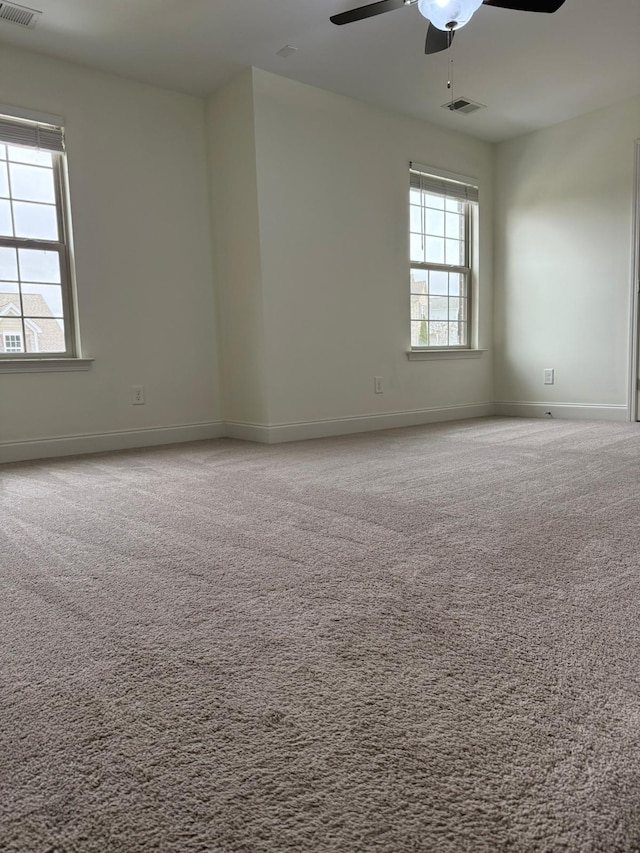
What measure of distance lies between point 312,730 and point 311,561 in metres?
0.72

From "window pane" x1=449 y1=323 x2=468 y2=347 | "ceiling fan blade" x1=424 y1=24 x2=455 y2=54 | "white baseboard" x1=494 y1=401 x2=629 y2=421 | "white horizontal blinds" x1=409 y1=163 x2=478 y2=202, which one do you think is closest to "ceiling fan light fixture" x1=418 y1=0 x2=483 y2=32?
"ceiling fan blade" x1=424 y1=24 x2=455 y2=54

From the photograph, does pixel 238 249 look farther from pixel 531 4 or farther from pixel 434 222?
pixel 531 4

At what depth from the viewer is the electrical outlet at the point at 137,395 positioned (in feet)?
12.5

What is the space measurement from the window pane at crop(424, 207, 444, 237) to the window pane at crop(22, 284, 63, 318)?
3.01 meters

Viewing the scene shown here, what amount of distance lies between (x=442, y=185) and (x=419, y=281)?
0.87 metres

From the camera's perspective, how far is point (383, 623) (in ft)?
3.89

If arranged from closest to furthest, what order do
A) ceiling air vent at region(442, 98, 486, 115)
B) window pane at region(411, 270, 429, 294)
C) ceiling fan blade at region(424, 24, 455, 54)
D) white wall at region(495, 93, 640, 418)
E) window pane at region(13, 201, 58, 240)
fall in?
ceiling fan blade at region(424, 24, 455, 54), window pane at region(13, 201, 58, 240), ceiling air vent at region(442, 98, 486, 115), white wall at region(495, 93, 640, 418), window pane at region(411, 270, 429, 294)

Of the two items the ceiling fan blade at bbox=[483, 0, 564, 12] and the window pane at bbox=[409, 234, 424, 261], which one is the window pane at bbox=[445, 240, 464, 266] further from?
the ceiling fan blade at bbox=[483, 0, 564, 12]

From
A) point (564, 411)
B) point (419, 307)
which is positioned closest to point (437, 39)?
point (419, 307)

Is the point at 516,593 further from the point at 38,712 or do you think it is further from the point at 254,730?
the point at 38,712

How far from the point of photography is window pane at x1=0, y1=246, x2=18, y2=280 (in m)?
3.35

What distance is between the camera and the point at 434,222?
490cm

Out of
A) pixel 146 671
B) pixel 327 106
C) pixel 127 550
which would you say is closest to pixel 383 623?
pixel 146 671

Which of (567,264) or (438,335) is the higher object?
(567,264)
